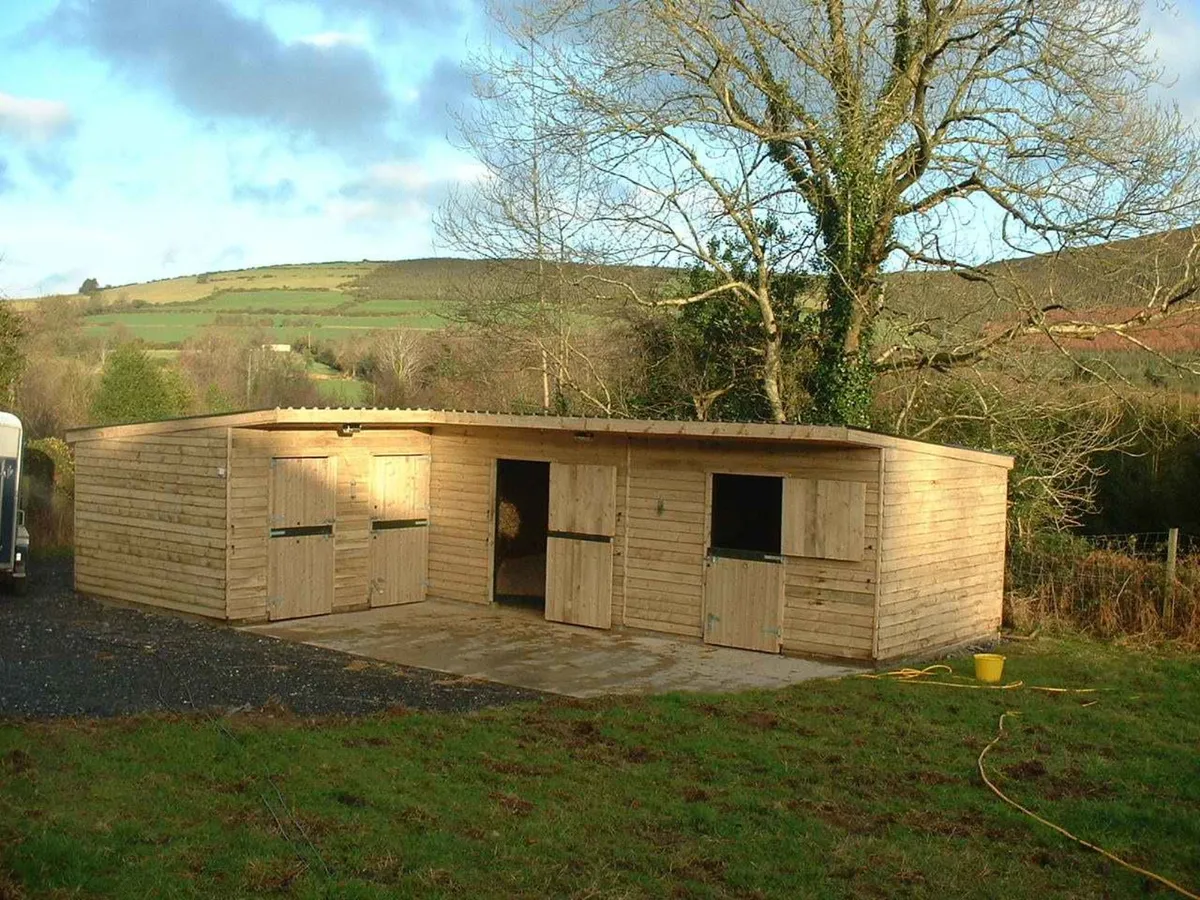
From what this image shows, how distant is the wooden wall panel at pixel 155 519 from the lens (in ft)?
44.6

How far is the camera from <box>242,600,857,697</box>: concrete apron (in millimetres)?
11156

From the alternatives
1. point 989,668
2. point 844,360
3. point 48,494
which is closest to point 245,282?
point 48,494

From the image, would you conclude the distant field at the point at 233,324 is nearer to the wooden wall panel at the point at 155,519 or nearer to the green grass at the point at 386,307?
the green grass at the point at 386,307

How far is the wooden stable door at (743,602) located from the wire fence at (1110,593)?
4078 millimetres

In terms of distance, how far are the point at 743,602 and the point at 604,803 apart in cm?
593

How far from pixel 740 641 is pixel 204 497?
5.88 meters

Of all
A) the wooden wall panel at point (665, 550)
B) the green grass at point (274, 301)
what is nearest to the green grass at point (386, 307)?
the green grass at point (274, 301)

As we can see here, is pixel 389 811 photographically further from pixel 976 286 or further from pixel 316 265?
pixel 316 265

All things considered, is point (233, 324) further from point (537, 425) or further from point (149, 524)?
point (537, 425)

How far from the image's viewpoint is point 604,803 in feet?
23.3

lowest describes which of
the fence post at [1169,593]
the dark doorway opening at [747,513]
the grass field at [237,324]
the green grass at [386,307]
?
the fence post at [1169,593]

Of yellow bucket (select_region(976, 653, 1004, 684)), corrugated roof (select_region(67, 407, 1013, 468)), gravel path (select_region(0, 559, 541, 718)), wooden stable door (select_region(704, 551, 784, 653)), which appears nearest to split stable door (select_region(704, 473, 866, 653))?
wooden stable door (select_region(704, 551, 784, 653))

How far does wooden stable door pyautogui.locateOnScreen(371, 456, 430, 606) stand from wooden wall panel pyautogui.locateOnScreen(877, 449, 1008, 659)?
5933mm

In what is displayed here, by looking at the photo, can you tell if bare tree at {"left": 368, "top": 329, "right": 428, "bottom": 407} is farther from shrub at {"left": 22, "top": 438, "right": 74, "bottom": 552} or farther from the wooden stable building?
the wooden stable building
